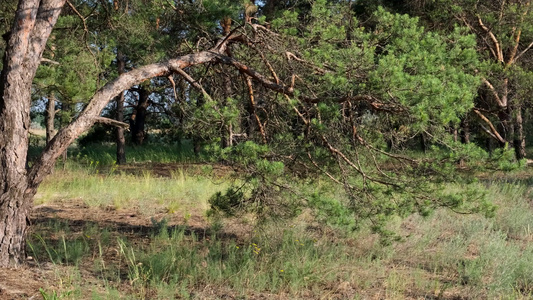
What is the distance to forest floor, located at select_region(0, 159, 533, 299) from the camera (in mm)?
5105

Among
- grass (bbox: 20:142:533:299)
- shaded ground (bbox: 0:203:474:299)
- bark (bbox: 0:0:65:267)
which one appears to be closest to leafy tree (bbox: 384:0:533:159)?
grass (bbox: 20:142:533:299)

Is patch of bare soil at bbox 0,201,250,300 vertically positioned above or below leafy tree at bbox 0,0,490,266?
below

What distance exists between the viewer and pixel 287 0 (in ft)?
51.2

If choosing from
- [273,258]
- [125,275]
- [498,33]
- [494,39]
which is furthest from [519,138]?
[125,275]

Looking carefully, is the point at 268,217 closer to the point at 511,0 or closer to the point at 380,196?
the point at 380,196

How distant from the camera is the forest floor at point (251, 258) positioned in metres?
5.11

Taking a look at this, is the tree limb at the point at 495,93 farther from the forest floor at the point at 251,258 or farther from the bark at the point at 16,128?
the bark at the point at 16,128

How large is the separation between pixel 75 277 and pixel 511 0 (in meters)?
14.4

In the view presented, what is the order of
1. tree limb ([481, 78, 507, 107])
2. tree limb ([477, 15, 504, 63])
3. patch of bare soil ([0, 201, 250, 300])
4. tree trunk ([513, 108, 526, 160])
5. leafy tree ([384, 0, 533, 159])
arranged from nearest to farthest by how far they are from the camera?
patch of bare soil ([0, 201, 250, 300]) < leafy tree ([384, 0, 533, 159]) < tree limb ([481, 78, 507, 107]) < tree limb ([477, 15, 504, 63]) < tree trunk ([513, 108, 526, 160])

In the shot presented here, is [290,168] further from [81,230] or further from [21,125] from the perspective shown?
[81,230]

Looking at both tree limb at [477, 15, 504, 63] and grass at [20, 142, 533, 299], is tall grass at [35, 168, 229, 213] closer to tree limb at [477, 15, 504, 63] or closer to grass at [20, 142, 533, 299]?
grass at [20, 142, 533, 299]

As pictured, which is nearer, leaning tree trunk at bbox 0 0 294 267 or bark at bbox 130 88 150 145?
leaning tree trunk at bbox 0 0 294 267

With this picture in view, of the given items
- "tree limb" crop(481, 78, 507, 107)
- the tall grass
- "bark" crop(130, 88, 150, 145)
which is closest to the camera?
the tall grass

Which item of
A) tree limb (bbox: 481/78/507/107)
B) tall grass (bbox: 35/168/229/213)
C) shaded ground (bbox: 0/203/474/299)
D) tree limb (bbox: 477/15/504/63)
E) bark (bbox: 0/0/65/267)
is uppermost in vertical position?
tree limb (bbox: 477/15/504/63)
